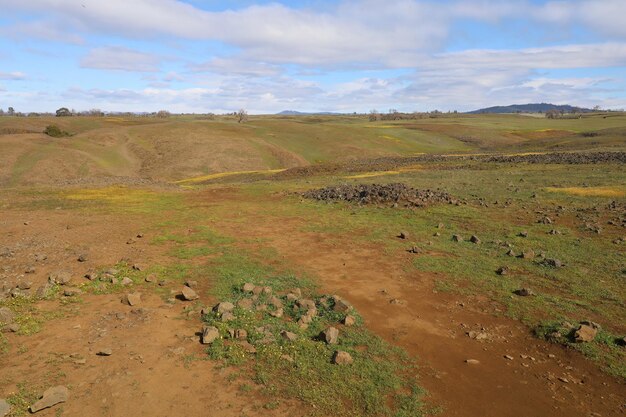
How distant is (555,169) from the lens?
4062 centimetres

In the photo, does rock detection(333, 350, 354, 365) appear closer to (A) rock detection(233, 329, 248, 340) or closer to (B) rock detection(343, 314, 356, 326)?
(B) rock detection(343, 314, 356, 326)

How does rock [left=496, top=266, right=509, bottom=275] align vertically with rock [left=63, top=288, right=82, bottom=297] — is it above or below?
below

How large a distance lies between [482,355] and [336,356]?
3.81m

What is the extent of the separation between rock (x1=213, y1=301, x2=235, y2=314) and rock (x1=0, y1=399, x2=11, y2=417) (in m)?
4.97

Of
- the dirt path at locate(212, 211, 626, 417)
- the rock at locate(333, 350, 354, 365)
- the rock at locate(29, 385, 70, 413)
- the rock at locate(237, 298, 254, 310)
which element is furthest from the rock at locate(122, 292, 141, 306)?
the rock at locate(333, 350, 354, 365)

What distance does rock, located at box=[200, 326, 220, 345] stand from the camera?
33.7 ft

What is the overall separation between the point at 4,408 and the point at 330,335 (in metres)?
6.86

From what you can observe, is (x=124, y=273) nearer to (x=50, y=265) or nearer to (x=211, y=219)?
(x=50, y=265)

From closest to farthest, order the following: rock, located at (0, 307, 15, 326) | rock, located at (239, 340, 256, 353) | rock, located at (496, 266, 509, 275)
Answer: rock, located at (239, 340, 256, 353) < rock, located at (0, 307, 15, 326) < rock, located at (496, 266, 509, 275)

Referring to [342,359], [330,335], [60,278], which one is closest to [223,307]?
[330,335]

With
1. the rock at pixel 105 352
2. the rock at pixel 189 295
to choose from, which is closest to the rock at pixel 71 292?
the rock at pixel 189 295

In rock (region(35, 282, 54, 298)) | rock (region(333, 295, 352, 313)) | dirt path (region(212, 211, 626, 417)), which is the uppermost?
rock (region(35, 282, 54, 298))

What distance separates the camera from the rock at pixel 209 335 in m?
10.3

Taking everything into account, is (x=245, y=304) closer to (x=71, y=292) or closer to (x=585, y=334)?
(x=71, y=292)
